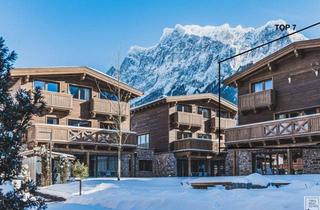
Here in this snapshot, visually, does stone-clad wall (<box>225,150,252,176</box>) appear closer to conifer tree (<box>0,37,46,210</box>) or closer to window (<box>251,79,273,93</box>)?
window (<box>251,79,273,93</box>)

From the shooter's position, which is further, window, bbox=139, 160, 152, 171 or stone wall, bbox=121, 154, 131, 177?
window, bbox=139, 160, 152, 171

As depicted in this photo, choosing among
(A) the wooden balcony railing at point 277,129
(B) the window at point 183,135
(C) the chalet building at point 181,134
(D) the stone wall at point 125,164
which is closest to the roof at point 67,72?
(C) the chalet building at point 181,134

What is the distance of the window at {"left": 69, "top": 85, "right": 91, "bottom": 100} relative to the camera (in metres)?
30.4

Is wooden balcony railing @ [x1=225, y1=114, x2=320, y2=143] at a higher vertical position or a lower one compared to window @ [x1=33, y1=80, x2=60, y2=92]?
lower

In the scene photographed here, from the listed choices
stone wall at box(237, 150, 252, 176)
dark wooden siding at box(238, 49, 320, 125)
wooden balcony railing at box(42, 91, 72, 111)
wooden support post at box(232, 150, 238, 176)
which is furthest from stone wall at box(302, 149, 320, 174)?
wooden balcony railing at box(42, 91, 72, 111)

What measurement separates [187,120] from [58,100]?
11.0 metres

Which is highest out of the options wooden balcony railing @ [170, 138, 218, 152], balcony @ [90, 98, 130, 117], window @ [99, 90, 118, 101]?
window @ [99, 90, 118, 101]

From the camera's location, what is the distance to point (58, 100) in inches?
1115

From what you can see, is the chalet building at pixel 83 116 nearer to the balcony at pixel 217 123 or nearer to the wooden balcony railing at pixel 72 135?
the wooden balcony railing at pixel 72 135

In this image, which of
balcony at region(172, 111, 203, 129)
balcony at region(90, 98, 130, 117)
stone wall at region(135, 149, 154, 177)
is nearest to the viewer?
balcony at region(90, 98, 130, 117)

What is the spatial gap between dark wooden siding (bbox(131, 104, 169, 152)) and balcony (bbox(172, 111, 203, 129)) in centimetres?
93

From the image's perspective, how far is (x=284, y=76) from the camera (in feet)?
88.2

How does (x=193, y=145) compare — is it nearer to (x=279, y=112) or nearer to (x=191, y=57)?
(x=279, y=112)

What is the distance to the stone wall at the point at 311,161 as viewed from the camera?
2403 centimetres
